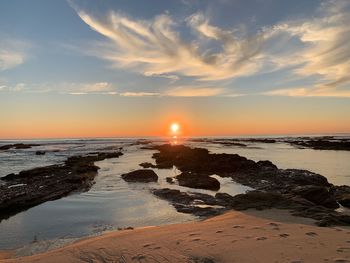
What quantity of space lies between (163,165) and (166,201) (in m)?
A: 17.1

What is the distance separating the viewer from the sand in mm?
7023

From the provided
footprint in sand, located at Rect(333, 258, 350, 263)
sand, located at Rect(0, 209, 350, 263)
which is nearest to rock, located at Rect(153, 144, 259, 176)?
sand, located at Rect(0, 209, 350, 263)

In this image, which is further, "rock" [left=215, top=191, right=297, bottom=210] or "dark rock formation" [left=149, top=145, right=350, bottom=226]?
"rock" [left=215, top=191, right=297, bottom=210]

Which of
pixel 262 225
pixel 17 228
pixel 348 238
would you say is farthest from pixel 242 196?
pixel 17 228

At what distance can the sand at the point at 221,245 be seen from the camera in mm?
7023

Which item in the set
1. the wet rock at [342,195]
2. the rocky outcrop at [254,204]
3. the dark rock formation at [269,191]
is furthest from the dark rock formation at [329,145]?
the rocky outcrop at [254,204]

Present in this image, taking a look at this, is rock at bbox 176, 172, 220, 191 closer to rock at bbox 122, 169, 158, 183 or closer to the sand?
rock at bbox 122, 169, 158, 183

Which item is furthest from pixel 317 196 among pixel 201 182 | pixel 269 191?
pixel 201 182

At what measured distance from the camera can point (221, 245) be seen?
7.82 m

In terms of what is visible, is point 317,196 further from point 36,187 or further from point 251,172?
point 36,187

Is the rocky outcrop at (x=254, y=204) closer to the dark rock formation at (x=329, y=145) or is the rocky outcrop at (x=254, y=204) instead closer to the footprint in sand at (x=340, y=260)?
the footprint in sand at (x=340, y=260)

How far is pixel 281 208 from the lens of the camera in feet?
38.3

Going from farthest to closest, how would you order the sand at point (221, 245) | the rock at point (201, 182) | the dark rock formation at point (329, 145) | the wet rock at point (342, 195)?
the dark rock formation at point (329, 145) < the rock at point (201, 182) < the wet rock at point (342, 195) < the sand at point (221, 245)

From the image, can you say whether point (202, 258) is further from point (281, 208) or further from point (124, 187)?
point (124, 187)
